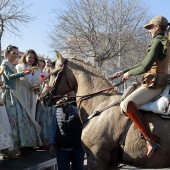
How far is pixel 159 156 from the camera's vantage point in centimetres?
391

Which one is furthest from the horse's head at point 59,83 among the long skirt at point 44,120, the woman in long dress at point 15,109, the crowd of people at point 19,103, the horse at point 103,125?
the long skirt at point 44,120

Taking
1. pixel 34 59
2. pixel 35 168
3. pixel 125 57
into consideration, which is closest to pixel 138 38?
pixel 125 57

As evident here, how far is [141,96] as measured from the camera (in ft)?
13.2

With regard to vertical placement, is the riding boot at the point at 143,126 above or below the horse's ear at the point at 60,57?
below

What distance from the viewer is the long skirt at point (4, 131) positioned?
523 cm

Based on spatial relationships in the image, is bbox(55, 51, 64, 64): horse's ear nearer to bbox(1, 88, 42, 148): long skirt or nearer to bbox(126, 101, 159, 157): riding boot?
bbox(126, 101, 159, 157): riding boot

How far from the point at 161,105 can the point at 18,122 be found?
3.03 meters

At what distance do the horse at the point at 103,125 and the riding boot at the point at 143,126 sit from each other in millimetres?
76

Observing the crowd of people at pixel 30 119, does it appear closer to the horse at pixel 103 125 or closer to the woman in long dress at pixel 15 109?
the woman in long dress at pixel 15 109

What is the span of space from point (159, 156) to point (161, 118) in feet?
1.50

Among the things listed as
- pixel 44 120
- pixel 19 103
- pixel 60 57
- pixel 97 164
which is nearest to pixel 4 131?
pixel 19 103

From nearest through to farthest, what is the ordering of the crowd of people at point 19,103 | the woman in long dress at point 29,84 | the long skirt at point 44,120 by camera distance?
1. the crowd of people at point 19,103
2. the woman in long dress at point 29,84
3. the long skirt at point 44,120

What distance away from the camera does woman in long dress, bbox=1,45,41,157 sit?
5.92 metres

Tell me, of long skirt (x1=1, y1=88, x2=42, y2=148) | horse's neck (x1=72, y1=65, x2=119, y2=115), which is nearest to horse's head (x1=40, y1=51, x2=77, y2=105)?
horse's neck (x1=72, y1=65, x2=119, y2=115)
